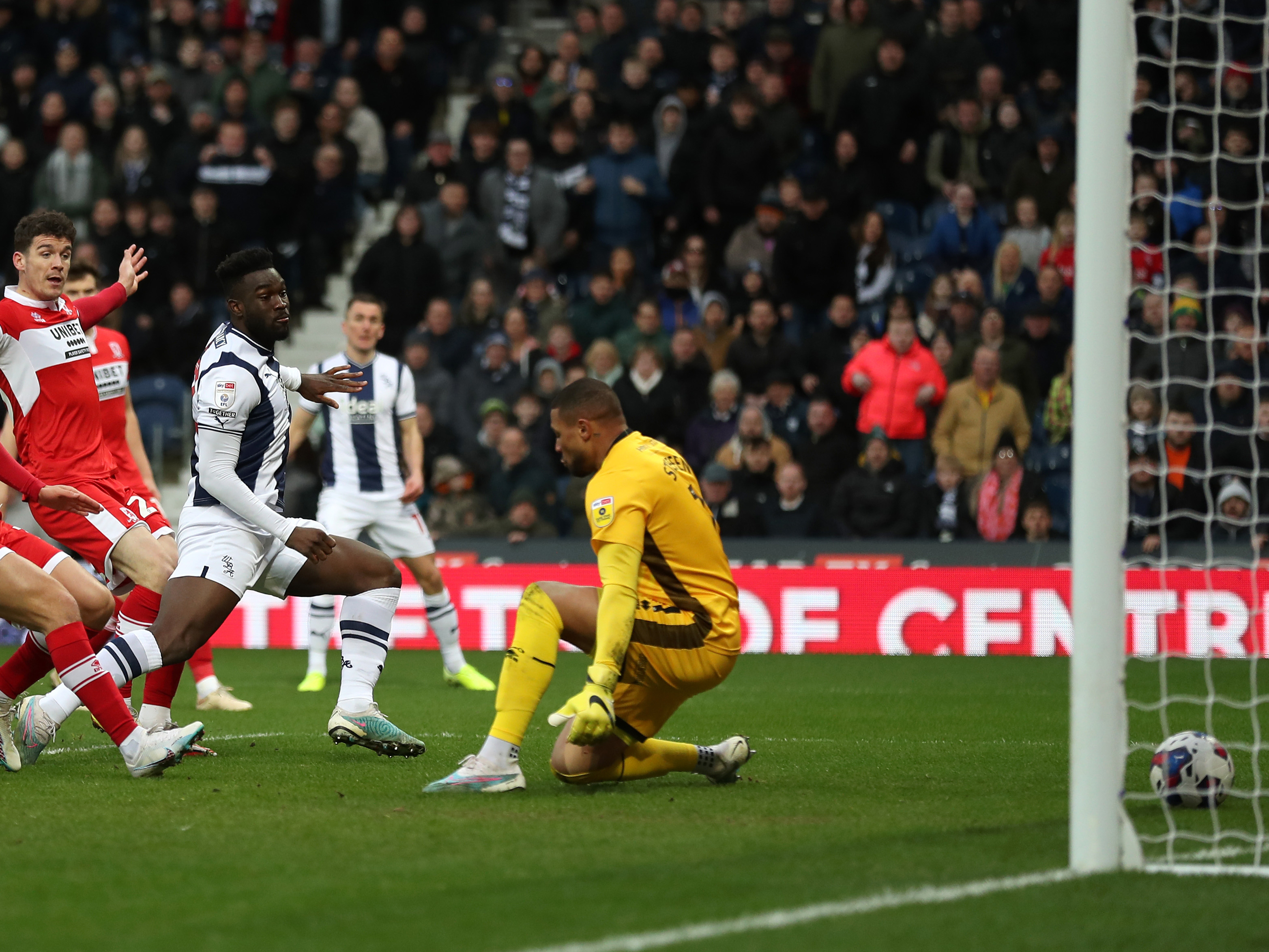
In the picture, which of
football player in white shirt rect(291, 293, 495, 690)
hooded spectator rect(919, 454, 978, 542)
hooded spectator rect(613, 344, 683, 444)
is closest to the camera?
football player in white shirt rect(291, 293, 495, 690)

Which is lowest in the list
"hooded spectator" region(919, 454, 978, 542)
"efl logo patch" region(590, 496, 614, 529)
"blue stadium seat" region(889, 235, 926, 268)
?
"efl logo patch" region(590, 496, 614, 529)

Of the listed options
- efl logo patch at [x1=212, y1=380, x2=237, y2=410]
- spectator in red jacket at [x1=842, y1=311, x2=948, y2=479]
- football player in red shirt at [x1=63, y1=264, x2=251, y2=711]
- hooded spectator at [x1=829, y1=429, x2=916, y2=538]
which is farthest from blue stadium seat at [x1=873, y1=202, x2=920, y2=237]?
efl logo patch at [x1=212, y1=380, x2=237, y2=410]

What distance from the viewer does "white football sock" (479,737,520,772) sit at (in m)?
6.84

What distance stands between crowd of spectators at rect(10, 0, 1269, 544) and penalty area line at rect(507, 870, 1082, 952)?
30.3 feet

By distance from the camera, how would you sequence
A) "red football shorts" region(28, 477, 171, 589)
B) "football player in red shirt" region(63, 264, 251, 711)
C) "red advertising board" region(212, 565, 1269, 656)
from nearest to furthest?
"red football shorts" region(28, 477, 171, 589)
"football player in red shirt" region(63, 264, 251, 711)
"red advertising board" region(212, 565, 1269, 656)

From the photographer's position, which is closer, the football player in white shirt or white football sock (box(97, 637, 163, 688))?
white football sock (box(97, 637, 163, 688))

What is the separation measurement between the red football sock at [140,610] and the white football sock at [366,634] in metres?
0.94

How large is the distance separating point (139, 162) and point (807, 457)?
8.63 m

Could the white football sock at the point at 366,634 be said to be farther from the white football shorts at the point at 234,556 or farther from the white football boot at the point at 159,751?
the white football boot at the point at 159,751

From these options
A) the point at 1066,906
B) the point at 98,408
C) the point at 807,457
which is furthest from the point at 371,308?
the point at 1066,906

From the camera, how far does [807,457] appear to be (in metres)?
16.0

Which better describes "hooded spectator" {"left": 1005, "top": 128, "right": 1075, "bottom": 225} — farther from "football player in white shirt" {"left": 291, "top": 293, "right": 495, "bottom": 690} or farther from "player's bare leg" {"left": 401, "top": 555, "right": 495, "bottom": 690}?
"player's bare leg" {"left": 401, "top": 555, "right": 495, "bottom": 690}

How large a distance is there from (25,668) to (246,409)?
5.67 ft

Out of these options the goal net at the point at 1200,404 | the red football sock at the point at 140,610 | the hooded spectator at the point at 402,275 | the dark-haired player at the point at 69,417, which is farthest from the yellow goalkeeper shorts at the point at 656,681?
the hooded spectator at the point at 402,275
